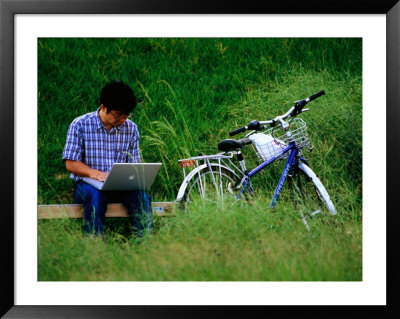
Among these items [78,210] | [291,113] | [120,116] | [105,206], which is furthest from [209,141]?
[78,210]

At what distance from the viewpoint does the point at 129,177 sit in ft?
14.3

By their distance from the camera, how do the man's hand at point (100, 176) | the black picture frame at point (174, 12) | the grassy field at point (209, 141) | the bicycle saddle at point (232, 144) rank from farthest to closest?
the bicycle saddle at point (232, 144)
the man's hand at point (100, 176)
the grassy field at point (209, 141)
the black picture frame at point (174, 12)

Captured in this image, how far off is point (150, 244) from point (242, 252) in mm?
666

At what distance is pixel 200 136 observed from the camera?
5234 mm

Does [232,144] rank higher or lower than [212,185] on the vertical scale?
higher

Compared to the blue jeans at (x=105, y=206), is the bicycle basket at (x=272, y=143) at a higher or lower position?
higher

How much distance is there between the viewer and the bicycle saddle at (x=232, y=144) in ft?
15.6

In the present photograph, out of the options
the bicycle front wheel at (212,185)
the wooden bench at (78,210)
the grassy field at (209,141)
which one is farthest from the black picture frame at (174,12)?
the bicycle front wheel at (212,185)

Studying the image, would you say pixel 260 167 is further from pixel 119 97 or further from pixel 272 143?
pixel 119 97

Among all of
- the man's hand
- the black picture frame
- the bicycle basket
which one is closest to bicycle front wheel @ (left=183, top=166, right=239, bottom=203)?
the bicycle basket

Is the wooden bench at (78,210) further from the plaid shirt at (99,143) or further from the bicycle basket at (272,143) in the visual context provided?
the bicycle basket at (272,143)

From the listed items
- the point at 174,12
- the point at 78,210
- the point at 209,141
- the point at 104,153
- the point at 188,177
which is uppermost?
the point at 174,12

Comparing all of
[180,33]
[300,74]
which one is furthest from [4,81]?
[300,74]

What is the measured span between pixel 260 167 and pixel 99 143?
128 cm
